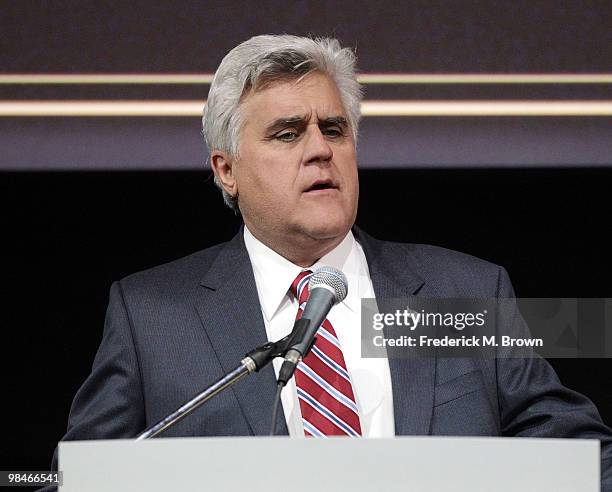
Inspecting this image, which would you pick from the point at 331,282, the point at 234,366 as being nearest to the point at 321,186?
the point at 234,366

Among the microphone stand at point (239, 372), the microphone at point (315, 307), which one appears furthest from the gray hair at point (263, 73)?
the microphone stand at point (239, 372)

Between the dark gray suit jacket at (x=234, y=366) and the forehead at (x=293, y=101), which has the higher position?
the forehead at (x=293, y=101)

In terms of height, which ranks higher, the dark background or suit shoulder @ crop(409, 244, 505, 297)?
the dark background

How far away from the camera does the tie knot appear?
6.81ft

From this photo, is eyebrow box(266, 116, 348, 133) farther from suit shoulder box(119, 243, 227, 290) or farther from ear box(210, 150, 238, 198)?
suit shoulder box(119, 243, 227, 290)

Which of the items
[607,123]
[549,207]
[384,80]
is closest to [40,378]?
[384,80]

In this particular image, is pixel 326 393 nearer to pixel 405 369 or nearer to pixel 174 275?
pixel 405 369

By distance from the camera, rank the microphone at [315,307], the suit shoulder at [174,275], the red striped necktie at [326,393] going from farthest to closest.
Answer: the suit shoulder at [174,275]
the red striped necktie at [326,393]
the microphone at [315,307]

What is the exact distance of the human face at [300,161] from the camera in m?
2.06

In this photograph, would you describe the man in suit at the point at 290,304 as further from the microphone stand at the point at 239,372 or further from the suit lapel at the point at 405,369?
the microphone stand at the point at 239,372

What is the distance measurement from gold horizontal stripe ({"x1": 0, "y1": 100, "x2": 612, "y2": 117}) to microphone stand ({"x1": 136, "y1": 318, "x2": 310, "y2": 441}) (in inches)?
46.5

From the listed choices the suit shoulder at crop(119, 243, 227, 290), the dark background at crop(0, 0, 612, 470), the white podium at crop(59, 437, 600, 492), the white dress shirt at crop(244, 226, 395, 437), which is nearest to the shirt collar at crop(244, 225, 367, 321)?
the white dress shirt at crop(244, 226, 395, 437)

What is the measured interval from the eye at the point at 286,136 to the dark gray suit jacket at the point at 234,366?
265 millimetres

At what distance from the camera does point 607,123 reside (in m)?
2.55
